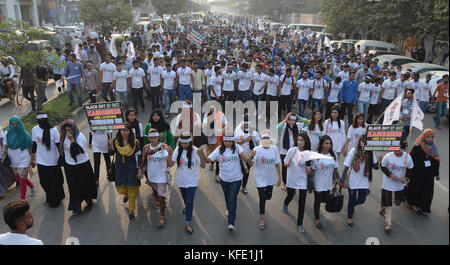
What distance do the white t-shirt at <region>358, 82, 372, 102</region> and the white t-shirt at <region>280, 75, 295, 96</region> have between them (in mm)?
1992

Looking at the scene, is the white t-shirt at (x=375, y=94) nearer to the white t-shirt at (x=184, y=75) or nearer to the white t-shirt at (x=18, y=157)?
the white t-shirt at (x=184, y=75)

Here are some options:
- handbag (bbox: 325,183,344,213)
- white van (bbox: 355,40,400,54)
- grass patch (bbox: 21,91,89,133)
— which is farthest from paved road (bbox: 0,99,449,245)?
white van (bbox: 355,40,400,54)

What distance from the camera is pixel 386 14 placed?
21.9 meters

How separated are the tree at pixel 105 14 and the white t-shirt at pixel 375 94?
1538 centimetres

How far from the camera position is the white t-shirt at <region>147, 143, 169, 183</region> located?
227 inches

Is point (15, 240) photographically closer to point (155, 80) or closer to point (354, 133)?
point (354, 133)

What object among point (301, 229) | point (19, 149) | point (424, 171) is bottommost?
point (301, 229)

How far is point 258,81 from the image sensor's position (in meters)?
11.8

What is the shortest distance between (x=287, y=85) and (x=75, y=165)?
7187mm

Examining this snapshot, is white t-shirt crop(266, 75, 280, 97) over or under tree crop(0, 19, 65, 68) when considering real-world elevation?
under

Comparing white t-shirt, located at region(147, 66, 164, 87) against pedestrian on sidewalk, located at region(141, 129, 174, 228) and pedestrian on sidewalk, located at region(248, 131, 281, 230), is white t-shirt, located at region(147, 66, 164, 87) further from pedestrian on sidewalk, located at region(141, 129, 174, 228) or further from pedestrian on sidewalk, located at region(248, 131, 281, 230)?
pedestrian on sidewalk, located at region(248, 131, 281, 230)

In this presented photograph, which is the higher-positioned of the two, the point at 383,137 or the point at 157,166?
the point at 383,137

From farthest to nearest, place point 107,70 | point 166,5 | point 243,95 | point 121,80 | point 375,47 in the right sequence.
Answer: point 166,5 → point 375,47 → point 243,95 → point 107,70 → point 121,80

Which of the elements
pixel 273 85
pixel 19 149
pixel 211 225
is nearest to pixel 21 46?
pixel 19 149
